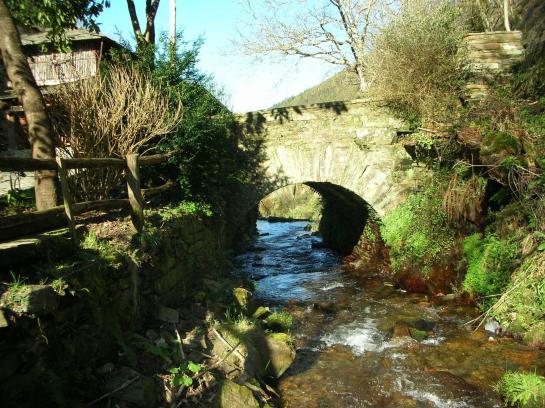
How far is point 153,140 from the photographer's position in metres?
7.29

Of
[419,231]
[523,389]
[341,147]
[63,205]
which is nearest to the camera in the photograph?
[523,389]

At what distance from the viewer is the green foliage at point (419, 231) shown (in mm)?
7562

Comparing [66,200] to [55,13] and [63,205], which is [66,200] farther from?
[55,13]

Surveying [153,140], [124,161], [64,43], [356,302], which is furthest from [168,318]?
[64,43]

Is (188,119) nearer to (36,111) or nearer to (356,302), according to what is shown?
(36,111)

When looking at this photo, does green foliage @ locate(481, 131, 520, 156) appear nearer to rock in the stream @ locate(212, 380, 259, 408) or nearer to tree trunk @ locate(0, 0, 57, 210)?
rock in the stream @ locate(212, 380, 259, 408)

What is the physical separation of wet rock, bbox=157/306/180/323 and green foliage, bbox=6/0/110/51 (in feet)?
14.4

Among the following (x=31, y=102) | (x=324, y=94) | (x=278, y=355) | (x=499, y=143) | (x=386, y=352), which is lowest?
(x=386, y=352)

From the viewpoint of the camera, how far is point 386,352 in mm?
5566

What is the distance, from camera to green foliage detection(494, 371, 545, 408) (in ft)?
12.9

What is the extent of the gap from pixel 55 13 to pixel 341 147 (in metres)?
5.89

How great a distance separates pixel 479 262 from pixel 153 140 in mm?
6115

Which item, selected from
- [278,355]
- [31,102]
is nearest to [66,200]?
[31,102]

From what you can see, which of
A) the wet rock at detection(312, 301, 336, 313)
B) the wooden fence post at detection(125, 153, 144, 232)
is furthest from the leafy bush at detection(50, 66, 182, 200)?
the wet rock at detection(312, 301, 336, 313)
